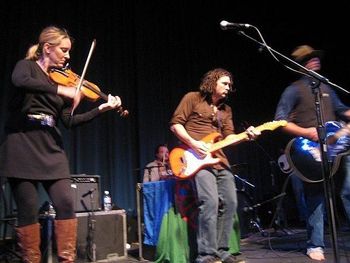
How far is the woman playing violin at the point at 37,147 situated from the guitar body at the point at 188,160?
1135 millimetres

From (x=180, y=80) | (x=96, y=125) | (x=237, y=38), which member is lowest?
(x=96, y=125)

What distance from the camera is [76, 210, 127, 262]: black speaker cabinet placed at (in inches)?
157

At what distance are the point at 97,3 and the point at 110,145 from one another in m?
2.43

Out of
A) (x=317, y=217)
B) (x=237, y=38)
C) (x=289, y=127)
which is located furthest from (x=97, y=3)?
(x=317, y=217)

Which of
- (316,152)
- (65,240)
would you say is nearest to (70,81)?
(65,240)

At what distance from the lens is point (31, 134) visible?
227 cm

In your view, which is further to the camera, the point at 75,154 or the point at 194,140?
the point at 75,154

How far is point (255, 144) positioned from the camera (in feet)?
28.1

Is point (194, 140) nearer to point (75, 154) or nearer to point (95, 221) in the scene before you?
point (95, 221)

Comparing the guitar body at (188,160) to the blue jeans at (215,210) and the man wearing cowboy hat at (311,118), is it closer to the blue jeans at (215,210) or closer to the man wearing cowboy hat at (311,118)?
the blue jeans at (215,210)

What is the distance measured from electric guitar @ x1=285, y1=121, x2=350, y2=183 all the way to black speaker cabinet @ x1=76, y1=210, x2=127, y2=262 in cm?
201

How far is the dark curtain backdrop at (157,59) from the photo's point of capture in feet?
20.3

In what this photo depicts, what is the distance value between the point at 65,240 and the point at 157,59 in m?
5.46

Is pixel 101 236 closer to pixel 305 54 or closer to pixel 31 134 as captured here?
pixel 31 134
